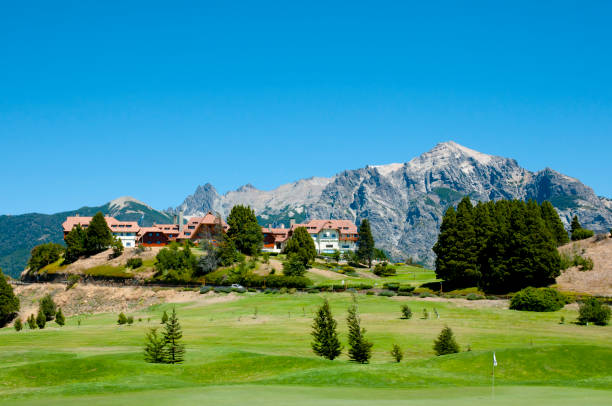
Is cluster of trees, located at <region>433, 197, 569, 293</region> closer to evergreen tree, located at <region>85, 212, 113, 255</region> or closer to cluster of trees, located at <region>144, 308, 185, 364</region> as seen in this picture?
cluster of trees, located at <region>144, 308, 185, 364</region>

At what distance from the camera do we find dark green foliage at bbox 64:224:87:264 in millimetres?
126250

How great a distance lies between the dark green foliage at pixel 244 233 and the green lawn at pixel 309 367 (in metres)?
57.1

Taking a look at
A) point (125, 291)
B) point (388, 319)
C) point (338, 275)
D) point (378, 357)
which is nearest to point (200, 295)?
point (125, 291)

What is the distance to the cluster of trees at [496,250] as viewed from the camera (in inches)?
3275

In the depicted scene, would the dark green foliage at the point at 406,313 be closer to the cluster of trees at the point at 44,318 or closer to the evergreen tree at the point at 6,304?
the cluster of trees at the point at 44,318

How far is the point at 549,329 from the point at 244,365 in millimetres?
32810

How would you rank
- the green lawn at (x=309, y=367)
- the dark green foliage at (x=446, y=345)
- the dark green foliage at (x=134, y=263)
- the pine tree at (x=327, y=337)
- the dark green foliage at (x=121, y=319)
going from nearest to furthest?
1. the green lawn at (x=309, y=367)
2. the pine tree at (x=327, y=337)
3. the dark green foliage at (x=446, y=345)
4. the dark green foliage at (x=121, y=319)
5. the dark green foliage at (x=134, y=263)

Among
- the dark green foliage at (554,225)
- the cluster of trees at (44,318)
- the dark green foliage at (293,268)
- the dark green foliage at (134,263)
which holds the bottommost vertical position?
the cluster of trees at (44,318)

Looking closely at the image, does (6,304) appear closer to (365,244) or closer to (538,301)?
(538,301)

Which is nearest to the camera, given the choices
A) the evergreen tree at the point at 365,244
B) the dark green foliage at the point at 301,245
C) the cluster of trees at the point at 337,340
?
the cluster of trees at the point at 337,340

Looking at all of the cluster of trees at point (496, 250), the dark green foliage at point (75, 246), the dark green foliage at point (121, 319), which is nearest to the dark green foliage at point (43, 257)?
the dark green foliage at point (75, 246)

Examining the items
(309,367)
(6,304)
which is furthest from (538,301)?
(6,304)

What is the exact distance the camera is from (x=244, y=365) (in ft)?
117

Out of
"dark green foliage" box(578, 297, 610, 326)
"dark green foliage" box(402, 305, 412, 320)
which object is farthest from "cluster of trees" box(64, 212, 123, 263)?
"dark green foliage" box(578, 297, 610, 326)
